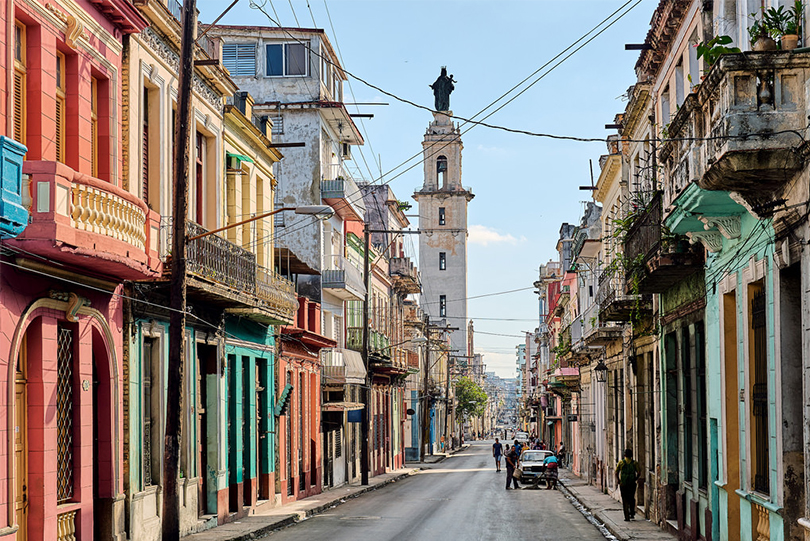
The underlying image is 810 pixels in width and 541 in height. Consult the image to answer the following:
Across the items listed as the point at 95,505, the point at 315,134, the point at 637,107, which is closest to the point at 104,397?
the point at 95,505

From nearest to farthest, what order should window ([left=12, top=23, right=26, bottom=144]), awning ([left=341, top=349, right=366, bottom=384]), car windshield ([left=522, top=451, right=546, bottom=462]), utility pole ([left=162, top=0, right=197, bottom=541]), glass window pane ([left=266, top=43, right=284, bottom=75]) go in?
window ([left=12, top=23, right=26, bottom=144]) → utility pole ([left=162, top=0, right=197, bottom=541]) → glass window pane ([left=266, top=43, right=284, bottom=75]) → awning ([left=341, top=349, right=366, bottom=384]) → car windshield ([left=522, top=451, right=546, bottom=462])

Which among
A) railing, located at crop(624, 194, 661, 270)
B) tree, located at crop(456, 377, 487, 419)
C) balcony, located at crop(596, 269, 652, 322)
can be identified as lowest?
tree, located at crop(456, 377, 487, 419)

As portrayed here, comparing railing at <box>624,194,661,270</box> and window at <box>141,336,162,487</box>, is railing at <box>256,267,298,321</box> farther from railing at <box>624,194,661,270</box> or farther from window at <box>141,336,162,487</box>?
railing at <box>624,194,661,270</box>

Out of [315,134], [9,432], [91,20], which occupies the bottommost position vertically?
[9,432]

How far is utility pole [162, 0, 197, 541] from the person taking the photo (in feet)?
49.8

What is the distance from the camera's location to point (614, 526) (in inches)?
852

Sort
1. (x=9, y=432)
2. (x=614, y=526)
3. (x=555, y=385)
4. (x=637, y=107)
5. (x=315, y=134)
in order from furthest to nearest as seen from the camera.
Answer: (x=555, y=385) < (x=315, y=134) < (x=637, y=107) < (x=614, y=526) < (x=9, y=432)

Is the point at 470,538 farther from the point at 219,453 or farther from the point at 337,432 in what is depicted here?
the point at 337,432

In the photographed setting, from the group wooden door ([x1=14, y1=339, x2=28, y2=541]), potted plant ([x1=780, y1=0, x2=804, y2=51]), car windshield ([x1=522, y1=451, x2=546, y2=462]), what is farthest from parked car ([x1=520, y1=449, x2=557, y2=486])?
potted plant ([x1=780, y1=0, x2=804, y2=51])

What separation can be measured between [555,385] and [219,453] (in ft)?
111

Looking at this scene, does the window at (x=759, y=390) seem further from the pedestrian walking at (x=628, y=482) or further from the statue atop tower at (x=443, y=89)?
the statue atop tower at (x=443, y=89)

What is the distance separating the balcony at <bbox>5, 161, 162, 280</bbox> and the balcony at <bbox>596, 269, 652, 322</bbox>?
36.4ft

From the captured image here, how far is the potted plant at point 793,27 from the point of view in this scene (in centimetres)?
1092

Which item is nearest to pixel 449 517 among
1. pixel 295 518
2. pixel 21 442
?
pixel 295 518
